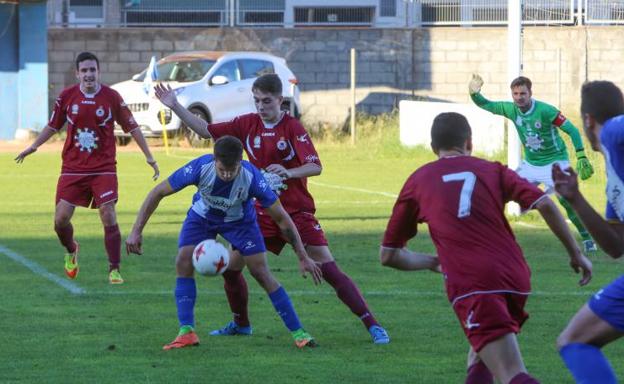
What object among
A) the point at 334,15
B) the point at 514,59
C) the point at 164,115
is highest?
the point at 334,15

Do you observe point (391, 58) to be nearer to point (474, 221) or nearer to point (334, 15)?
point (334, 15)

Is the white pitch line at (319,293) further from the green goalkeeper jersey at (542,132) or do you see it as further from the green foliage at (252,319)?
the green goalkeeper jersey at (542,132)

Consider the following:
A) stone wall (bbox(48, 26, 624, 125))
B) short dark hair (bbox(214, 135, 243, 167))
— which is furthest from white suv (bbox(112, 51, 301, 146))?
short dark hair (bbox(214, 135, 243, 167))

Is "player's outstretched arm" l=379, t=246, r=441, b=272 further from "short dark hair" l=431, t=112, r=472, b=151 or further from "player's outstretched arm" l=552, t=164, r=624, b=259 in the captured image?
"player's outstretched arm" l=552, t=164, r=624, b=259

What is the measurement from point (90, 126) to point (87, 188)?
22.0 inches

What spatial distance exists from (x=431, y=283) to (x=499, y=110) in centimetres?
323

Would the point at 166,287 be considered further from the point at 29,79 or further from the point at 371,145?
the point at 29,79

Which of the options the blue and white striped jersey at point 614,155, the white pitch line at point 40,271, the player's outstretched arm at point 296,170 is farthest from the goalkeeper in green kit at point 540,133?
the blue and white striped jersey at point 614,155

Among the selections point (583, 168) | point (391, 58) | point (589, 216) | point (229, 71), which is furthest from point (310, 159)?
point (391, 58)

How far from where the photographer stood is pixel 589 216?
574 cm

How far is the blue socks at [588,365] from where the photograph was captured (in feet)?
18.7

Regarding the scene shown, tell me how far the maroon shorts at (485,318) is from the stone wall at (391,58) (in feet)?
92.0

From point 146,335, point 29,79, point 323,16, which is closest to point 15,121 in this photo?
point 29,79

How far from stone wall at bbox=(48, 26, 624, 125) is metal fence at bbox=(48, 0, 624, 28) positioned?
669 mm
